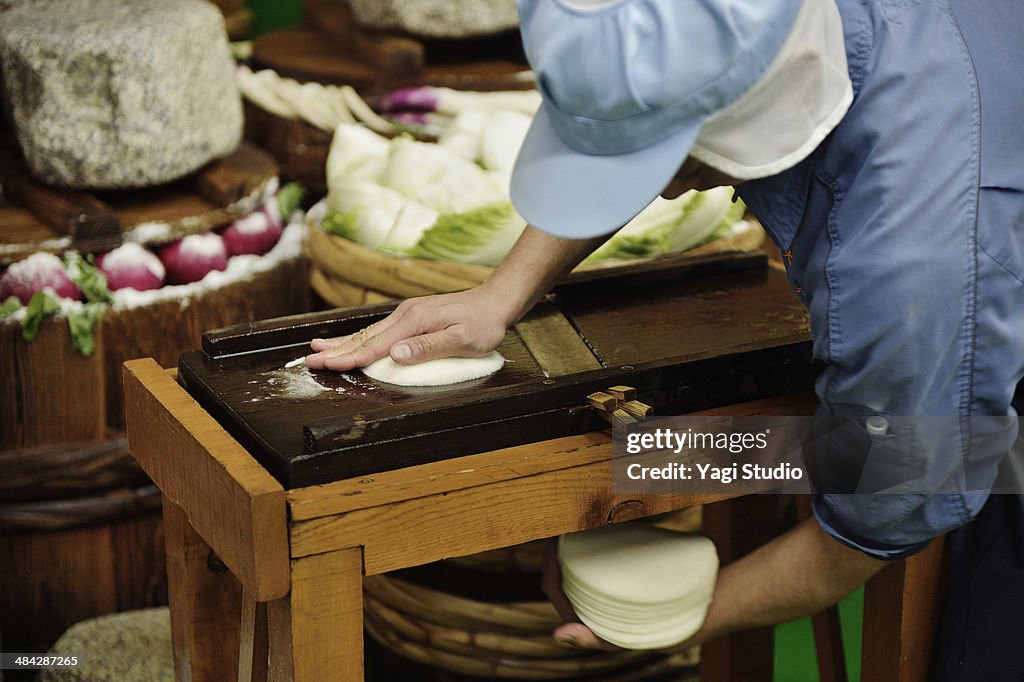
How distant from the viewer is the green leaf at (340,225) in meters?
2.94

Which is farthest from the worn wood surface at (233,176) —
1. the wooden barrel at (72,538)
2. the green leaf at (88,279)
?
the wooden barrel at (72,538)

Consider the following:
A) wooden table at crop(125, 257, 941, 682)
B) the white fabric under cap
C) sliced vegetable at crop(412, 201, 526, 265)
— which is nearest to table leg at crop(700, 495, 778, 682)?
wooden table at crop(125, 257, 941, 682)

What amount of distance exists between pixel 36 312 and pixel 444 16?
1.95m

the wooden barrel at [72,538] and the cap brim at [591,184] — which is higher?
the cap brim at [591,184]

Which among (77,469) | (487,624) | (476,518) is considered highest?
(476,518)

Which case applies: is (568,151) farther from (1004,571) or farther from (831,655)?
(831,655)

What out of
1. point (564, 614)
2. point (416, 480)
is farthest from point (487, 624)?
point (416, 480)

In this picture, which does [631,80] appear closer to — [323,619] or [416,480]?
[416,480]

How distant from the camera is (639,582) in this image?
1933mm

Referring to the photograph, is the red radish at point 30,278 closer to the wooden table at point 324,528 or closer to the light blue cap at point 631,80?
the wooden table at point 324,528

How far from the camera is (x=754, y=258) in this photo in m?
2.53

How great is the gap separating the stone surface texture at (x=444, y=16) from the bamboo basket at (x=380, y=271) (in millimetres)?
1321

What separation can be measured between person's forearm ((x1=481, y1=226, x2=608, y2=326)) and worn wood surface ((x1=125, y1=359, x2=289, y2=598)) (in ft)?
1.72

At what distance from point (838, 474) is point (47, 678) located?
6.30ft
